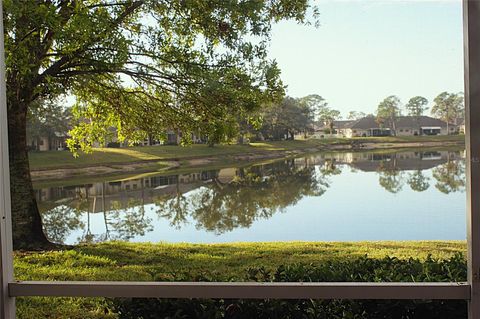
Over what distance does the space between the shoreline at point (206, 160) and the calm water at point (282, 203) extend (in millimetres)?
41

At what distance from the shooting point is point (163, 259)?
273 cm

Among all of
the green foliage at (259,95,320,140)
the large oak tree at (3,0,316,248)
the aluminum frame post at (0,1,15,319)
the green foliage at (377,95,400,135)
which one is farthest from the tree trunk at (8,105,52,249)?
the green foliage at (377,95,400,135)

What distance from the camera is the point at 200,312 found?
2189 millimetres

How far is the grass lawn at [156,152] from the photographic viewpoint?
261cm

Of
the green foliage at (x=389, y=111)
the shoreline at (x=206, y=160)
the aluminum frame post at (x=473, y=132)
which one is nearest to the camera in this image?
the aluminum frame post at (x=473, y=132)

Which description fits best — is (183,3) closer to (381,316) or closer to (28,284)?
Result: (28,284)

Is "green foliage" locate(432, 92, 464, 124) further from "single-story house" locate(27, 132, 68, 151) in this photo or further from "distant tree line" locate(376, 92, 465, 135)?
"single-story house" locate(27, 132, 68, 151)

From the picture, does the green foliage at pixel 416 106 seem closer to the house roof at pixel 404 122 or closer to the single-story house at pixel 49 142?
the house roof at pixel 404 122

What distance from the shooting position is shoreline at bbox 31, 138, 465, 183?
2582 millimetres

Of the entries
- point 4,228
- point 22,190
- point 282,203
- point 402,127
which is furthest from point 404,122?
point 22,190

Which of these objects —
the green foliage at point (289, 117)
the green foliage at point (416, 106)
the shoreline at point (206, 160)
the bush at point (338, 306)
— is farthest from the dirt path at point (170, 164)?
the bush at point (338, 306)

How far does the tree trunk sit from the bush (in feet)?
2.65

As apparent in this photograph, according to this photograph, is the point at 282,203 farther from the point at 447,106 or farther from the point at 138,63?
the point at 138,63

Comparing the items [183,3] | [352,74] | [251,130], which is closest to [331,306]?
[251,130]
